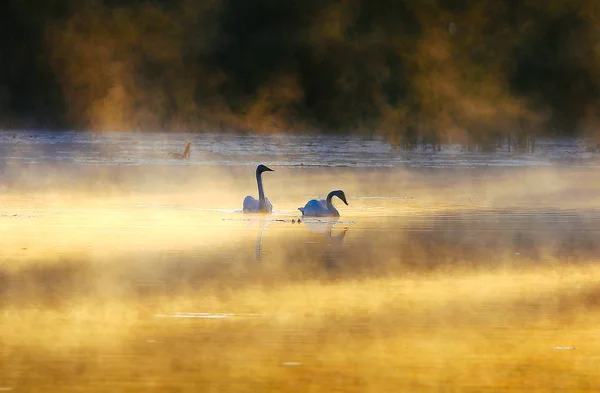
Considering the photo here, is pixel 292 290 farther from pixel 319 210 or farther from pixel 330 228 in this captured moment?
pixel 319 210

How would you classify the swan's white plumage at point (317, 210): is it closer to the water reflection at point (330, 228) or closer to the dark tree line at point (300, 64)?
the water reflection at point (330, 228)

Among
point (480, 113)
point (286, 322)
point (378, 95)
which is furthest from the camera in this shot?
point (378, 95)

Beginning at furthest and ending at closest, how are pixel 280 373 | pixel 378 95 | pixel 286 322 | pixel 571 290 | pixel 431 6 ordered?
pixel 431 6, pixel 378 95, pixel 571 290, pixel 286 322, pixel 280 373

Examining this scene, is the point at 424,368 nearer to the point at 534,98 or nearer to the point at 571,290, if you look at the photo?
the point at 571,290

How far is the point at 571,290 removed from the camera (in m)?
11.2

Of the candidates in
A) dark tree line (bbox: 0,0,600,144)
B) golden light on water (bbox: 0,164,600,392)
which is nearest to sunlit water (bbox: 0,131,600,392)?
golden light on water (bbox: 0,164,600,392)

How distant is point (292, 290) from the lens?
36.4 ft

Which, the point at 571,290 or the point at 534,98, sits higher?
the point at 534,98

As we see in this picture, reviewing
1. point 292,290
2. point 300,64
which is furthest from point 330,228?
point 300,64

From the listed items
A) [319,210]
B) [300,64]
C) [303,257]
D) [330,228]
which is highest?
[300,64]

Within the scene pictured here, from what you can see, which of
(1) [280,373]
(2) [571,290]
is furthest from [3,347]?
(2) [571,290]

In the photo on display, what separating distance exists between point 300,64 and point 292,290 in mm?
51103

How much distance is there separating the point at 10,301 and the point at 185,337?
1778mm

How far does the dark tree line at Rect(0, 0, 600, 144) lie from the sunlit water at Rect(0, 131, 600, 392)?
30278 mm
